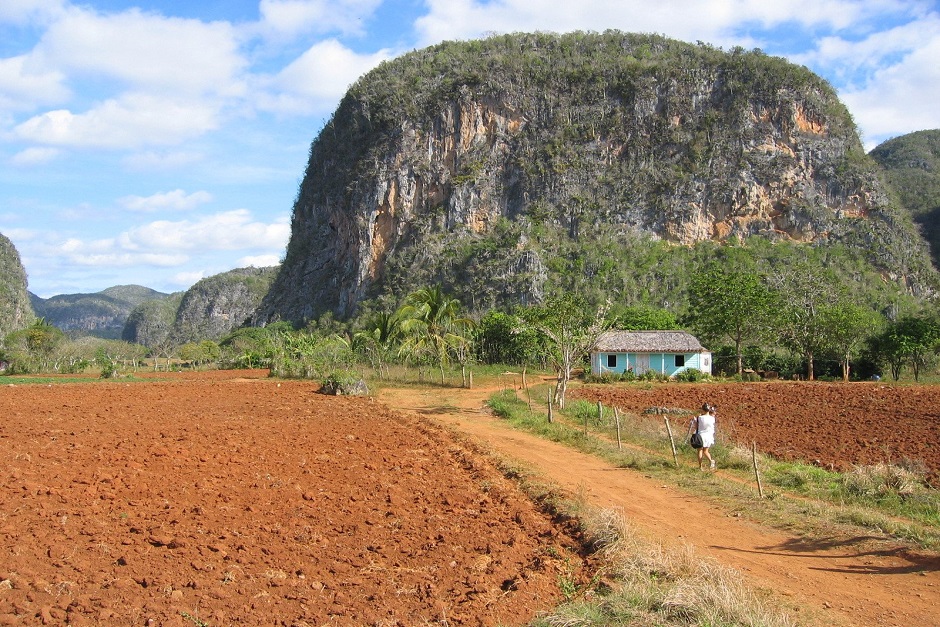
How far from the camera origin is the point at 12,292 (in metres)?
122

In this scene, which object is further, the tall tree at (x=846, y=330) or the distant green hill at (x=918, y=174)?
the distant green hill at (x=918, y=174)

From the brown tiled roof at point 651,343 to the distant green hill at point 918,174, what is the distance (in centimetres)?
5580

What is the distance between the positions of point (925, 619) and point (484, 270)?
6955cm

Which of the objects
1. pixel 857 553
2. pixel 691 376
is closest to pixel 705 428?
pixel 857 553

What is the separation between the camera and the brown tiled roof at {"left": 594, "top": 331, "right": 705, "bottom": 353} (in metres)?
44.0

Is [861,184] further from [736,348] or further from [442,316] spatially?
[442,316]

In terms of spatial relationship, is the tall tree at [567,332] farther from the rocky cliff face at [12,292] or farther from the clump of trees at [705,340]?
the rocky cliff face at [12,292]

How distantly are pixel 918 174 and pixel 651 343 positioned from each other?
80852 mm

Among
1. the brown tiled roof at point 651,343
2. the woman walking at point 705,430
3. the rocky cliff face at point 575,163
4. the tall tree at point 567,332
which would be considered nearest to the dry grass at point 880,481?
the woman walking at point 705,430

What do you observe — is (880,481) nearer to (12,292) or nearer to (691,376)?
(691,376)

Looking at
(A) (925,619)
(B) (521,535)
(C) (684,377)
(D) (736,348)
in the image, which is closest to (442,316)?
(C) (684,377)

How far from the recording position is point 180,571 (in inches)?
285

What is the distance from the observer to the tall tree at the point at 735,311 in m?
45.7

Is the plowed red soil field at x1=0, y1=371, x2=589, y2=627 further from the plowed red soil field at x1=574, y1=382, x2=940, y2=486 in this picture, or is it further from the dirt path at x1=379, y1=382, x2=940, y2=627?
the plowed red soil field at x1=574, y1=382, x2=940, y2=486
